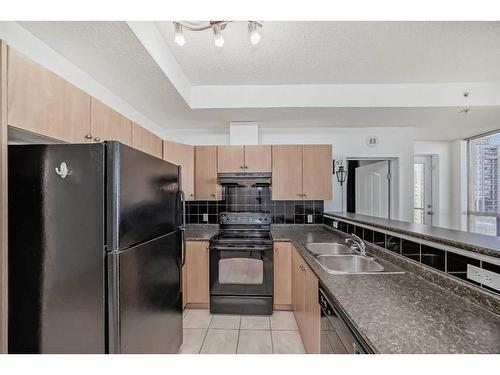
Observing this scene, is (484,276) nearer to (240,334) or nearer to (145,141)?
(240,334)

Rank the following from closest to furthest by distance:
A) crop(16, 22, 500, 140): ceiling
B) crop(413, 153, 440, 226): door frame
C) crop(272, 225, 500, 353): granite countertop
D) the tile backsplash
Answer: crop(272, 225, 500, 353): granite countertop, crop(16, 22, 500, 140): ceiling, the tile backsplash, crop(413, 153, 440, 226): door frame

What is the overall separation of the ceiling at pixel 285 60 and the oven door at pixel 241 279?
1557 millimetres

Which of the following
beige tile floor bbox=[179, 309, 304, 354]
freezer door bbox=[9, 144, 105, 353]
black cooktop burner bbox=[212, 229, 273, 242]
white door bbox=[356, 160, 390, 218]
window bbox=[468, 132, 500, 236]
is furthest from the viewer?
window bbox=[468, 132, 500, 236]

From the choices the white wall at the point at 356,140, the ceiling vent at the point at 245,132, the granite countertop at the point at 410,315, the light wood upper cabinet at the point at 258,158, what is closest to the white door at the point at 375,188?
the white wall at the point at 356,140

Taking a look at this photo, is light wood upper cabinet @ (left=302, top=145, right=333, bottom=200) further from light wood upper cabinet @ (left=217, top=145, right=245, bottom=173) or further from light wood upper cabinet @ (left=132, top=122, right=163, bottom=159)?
light wood upper cabinet @ (left=132, top=122, right=163, bottom=159)

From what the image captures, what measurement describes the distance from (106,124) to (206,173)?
149 centimetres

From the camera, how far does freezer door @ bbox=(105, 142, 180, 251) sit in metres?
1.06

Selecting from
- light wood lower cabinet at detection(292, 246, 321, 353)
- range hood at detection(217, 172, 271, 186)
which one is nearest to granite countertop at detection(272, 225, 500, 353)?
light wood lower cabinet at detection(292, 246, 321, 353)

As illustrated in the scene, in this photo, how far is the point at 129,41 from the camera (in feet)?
4.93

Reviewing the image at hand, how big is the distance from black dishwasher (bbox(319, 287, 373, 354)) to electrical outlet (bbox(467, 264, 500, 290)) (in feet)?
1.94

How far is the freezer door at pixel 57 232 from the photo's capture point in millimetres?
1049

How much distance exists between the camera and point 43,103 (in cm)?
111
